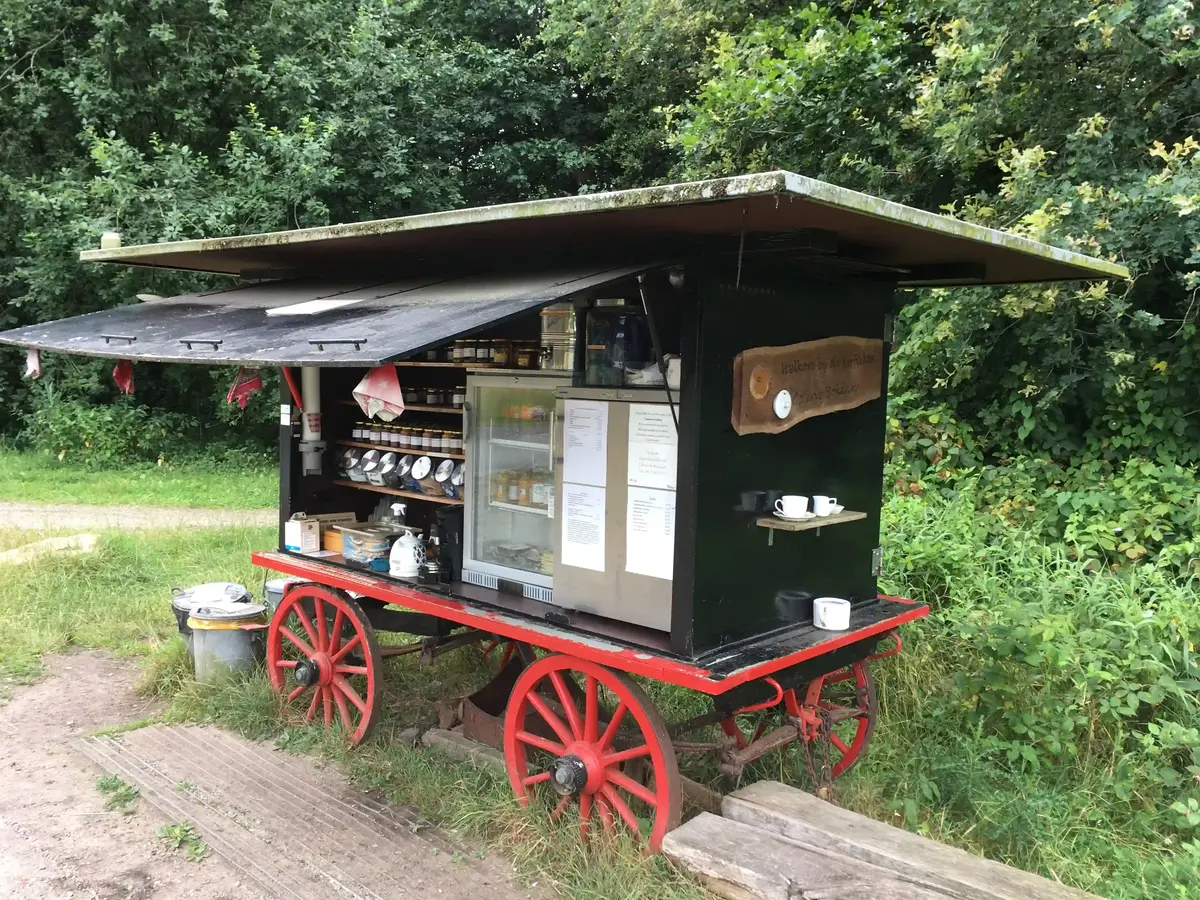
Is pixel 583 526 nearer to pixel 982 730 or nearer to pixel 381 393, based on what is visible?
pixel 381 393

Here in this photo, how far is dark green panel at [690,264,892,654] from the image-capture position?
11.5 ft

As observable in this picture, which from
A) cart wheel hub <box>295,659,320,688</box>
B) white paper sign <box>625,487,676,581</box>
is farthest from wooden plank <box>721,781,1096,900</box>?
cart wheel hub <box>295,659,320,688</box>

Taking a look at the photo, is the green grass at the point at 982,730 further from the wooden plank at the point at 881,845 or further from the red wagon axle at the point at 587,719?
the wooden plank at the point at 881,845

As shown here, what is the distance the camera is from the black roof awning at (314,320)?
3.30 metres

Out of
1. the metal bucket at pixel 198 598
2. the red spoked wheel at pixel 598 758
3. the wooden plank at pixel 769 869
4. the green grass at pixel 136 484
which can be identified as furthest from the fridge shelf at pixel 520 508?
the green grass at pixel 136 484

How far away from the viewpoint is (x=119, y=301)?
13180 mm

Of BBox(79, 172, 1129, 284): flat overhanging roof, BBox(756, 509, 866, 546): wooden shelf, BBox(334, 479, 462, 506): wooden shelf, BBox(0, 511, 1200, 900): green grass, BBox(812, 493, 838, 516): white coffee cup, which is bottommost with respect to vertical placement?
BBox(0, 511, 1200, 900): green grass

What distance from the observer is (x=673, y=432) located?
11.9 ft

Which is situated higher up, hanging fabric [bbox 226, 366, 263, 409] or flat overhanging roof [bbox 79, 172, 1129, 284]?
flat overhanging roof [bbox 79, 172, 1129, 284]

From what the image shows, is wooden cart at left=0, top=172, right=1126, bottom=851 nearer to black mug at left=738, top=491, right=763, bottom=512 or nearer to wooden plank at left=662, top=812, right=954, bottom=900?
black mug at left=738, top=491, right=763, bottom=512

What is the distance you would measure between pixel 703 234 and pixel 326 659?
3.35 metres

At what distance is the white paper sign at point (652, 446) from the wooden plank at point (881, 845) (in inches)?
54.0

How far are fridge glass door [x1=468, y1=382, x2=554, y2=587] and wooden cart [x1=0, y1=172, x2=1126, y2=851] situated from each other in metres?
0.05

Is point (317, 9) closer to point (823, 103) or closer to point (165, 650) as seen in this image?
point (823, 103)
